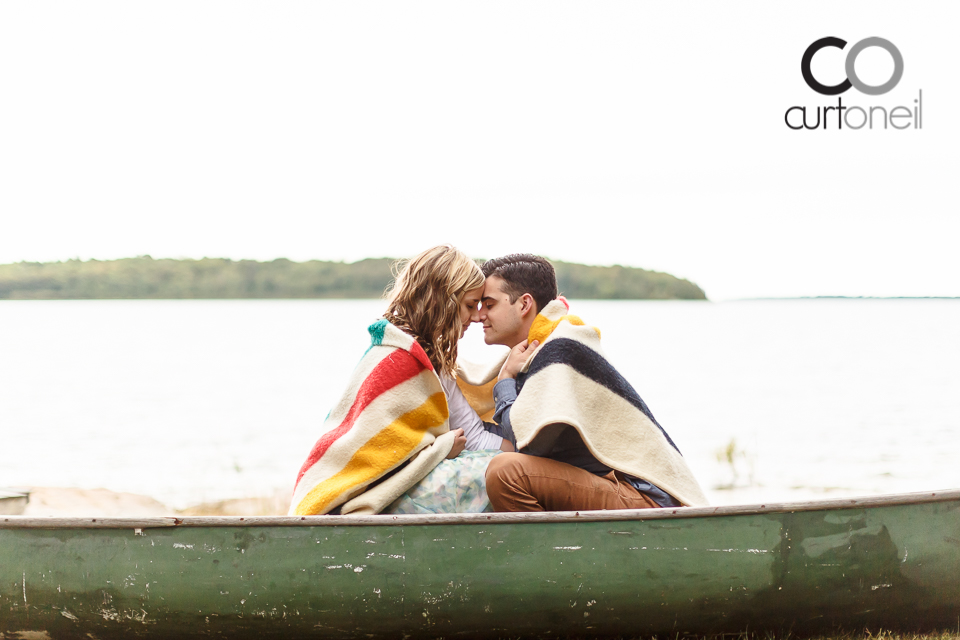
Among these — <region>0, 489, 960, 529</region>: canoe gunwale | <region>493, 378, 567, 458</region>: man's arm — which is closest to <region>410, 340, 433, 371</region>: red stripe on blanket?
<region>493, 378, 567, 458</region>: man's arm

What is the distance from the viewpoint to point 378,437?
2490 millimetres

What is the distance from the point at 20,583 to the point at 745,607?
8.08 ft

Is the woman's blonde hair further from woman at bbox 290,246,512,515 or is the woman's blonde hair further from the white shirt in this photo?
the white shirt

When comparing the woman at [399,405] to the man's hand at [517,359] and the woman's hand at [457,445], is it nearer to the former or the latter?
the woman's hand at [457,445]

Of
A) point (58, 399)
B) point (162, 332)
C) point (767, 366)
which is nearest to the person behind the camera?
point (58, 399)

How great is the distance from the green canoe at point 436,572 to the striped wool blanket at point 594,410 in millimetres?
160

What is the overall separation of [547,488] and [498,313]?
0.69 metres

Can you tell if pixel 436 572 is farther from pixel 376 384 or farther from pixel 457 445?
pixel 376 384

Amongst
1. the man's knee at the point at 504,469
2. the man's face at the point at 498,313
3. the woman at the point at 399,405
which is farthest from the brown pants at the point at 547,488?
the man's face at the point at 498,313

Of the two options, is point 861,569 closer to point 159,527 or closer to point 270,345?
point 159,527

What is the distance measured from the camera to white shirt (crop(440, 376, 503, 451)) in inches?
110

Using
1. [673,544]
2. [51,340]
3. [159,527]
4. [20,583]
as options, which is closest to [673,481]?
[673,544]

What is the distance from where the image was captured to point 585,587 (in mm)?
2490

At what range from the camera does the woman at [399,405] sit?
8.21ft
